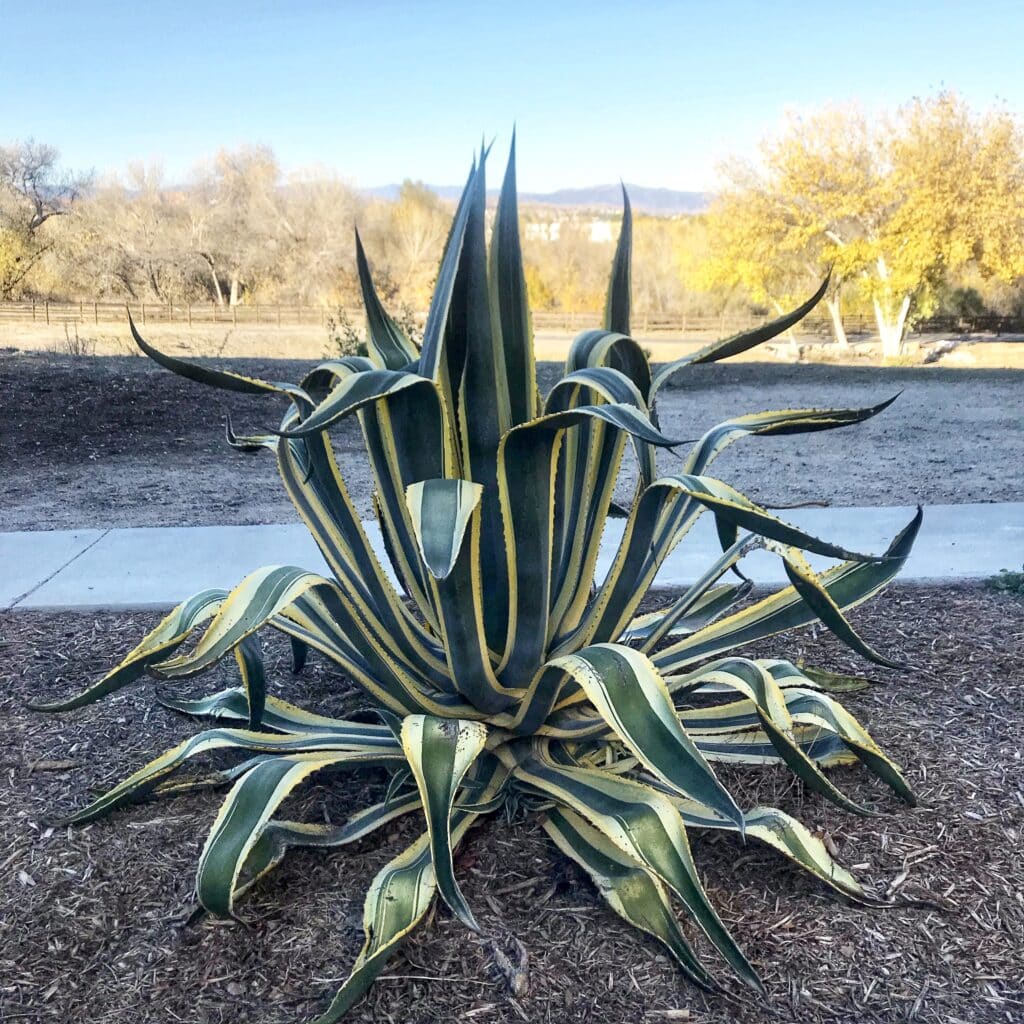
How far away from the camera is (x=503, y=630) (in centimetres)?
231

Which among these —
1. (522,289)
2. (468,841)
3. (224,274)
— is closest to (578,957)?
(468,841)

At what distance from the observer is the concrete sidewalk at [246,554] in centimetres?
420

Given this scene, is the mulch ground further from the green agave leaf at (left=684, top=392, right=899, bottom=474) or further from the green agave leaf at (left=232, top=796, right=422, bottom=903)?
the green agave leaf at (left=684, top=392, right=899, bottom=474)

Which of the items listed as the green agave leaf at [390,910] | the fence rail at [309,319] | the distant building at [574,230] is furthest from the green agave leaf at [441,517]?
the distant building at [574,230]

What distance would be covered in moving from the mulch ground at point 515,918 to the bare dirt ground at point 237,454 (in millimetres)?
3867

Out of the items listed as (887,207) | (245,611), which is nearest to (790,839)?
(245,611)

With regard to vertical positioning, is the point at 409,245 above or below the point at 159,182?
below

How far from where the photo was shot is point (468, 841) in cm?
230

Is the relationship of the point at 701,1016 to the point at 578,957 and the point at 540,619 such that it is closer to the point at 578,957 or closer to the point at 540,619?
the point at 578,957

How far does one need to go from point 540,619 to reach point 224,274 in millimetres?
28808

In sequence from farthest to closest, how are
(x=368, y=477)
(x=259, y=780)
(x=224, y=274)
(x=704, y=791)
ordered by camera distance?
(x=224, y=274)
(x=368, y=477)
(x=259, y=780)
(x=704, y=791)

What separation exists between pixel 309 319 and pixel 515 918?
24562 mm

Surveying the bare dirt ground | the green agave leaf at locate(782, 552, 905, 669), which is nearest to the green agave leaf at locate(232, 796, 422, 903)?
the green agave leaf at locate(782, 552, 905, 669)

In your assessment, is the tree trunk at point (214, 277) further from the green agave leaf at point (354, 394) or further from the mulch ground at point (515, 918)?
the green agave leaf at point (354, 394)
